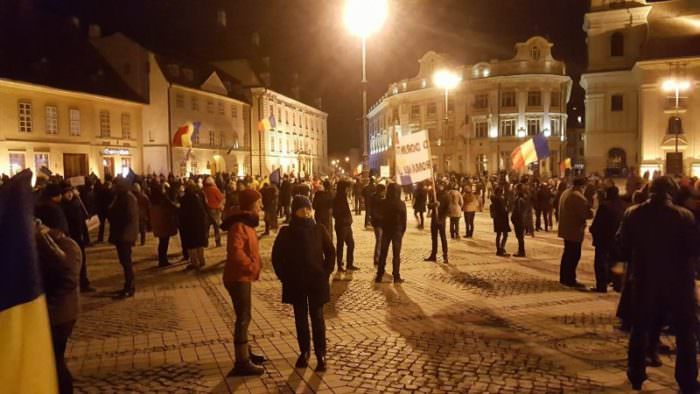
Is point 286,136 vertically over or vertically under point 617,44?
under

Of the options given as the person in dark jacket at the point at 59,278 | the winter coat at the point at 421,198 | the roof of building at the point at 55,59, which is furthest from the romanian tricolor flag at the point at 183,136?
the person in dark jacket at the point at 59,278

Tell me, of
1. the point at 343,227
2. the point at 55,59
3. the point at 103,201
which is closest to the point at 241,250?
the point at 343,227

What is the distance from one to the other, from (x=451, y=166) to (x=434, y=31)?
1869 cm

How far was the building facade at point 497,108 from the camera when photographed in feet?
210

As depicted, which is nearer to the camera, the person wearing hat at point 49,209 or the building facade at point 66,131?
the person wearing hat at point 49,209

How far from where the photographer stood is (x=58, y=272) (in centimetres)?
433

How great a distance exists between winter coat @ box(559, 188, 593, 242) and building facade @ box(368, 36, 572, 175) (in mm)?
51494

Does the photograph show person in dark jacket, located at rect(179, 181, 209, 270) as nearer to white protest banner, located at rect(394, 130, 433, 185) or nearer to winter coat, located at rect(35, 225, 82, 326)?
white protest banner, located at rect(394, 130, 433, 185)

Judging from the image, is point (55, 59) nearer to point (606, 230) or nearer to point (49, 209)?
point (49, 209)

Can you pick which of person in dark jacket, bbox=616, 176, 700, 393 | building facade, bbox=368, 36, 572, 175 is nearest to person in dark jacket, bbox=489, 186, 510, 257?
person in dark jacket, bbox=616, 176, 700, 393

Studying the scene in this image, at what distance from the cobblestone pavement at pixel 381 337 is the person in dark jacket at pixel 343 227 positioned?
63cm

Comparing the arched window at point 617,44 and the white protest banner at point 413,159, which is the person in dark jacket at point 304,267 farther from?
the arched window at point 617,44

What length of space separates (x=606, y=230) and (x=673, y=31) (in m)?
42.3

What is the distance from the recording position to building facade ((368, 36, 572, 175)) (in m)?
64.1
